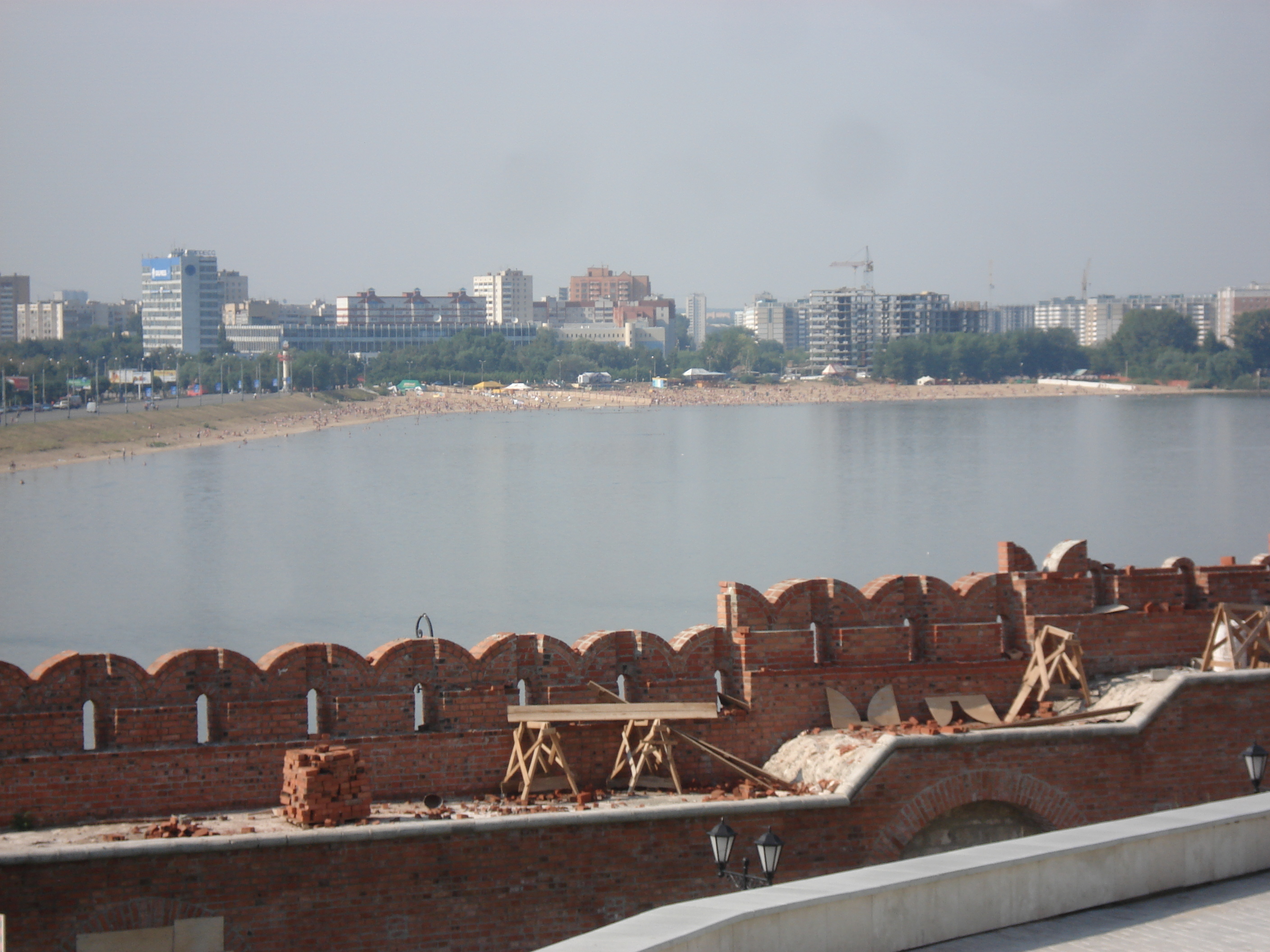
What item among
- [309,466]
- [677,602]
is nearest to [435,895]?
[677,602]

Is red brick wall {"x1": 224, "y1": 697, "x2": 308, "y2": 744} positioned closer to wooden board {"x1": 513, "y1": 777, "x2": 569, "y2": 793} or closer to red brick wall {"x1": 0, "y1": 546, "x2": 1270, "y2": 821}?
red brick wall {"x1": 0, "y1": 546, "x2": 1270, "y2": 821}

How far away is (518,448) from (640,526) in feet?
143

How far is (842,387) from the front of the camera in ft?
582

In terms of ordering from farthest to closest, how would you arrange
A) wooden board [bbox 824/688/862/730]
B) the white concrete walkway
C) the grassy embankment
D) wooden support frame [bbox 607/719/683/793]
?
the grassy embankment
wooden board [bbox 824/688/862/730]
wooden support frame [bbox 607/719/683/793]
the white concrete walkway

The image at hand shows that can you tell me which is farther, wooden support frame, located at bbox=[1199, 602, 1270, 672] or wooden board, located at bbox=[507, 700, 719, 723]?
wooden support frame, located at bbox=[1199, 602, 1270, 672]

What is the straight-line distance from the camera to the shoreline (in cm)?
8000

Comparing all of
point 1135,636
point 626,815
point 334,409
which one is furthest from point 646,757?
point 334,409

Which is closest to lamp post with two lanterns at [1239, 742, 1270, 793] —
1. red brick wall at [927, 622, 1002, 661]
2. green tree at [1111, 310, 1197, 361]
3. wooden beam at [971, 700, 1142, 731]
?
wooden beam at [971, 700, 1142, 731]

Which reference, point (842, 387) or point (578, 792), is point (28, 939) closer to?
point (578, 792)

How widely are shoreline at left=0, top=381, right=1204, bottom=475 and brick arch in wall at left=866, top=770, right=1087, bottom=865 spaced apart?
69250mm

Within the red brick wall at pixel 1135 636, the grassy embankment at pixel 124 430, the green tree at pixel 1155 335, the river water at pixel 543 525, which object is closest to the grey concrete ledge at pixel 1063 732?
the red brick wall at pixel 1135 636

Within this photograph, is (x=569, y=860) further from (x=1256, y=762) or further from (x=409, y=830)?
(x=1256, y=762)

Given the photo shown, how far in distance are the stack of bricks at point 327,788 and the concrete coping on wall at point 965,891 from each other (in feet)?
10.4

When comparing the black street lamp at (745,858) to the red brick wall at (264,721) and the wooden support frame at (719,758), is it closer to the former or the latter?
the wooden support frame at (719,758)
